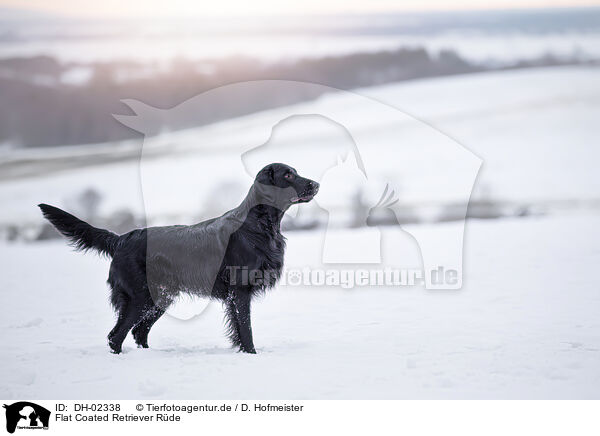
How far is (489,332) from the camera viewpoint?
406cm

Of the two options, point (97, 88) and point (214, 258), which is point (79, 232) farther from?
point (97, 88)

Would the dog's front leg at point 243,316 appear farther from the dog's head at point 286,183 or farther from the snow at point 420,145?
the snow at point 420,145

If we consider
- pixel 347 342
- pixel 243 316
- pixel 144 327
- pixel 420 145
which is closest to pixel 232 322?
pixel 243 316

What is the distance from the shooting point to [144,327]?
378cm

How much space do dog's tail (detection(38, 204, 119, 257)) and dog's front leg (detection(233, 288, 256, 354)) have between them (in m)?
0.80

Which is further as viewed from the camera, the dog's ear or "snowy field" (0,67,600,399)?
the dog's ear

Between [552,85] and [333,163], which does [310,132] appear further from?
[552,85]

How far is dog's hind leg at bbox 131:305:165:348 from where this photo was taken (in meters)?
3.73

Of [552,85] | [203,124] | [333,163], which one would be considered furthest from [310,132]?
[552,85]

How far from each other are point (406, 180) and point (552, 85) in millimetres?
2750

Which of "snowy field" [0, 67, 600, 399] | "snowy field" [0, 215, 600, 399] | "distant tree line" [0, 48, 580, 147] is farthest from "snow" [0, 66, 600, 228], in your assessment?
"snowy field" [0, 215, 600, 399]
